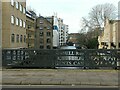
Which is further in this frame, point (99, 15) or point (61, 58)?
point (99, 15)

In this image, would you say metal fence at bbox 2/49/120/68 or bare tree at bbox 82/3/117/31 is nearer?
metal fence at bbox 2/49/120/68

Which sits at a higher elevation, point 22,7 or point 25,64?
point 22,7

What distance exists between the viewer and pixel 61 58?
14.4 m

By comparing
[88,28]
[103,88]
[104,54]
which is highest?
[88,28]

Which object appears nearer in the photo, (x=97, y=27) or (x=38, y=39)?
(x=97, y=27)

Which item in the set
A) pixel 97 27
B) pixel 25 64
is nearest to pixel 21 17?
pixel 97 27

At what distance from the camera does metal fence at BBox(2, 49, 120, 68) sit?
14.2 m

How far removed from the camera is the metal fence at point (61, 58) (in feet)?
46.5

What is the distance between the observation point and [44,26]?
4131 inches

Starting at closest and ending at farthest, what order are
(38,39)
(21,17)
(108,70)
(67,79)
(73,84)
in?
(73,84) → (67,79) → (108,70) → (21,17) → (38,39)

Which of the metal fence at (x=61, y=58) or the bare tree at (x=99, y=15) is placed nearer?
the metal fence at (x=61, y=58)

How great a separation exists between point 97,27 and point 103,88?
268 feet

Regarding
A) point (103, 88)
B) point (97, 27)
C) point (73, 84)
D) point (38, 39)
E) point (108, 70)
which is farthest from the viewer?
point (38, 39)

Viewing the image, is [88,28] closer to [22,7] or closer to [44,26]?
[44,26]
